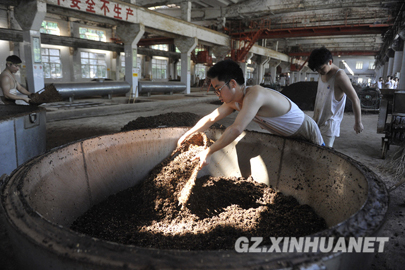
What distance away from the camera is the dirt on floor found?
1583 millimetres

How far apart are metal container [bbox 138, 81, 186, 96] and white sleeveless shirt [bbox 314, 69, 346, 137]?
9.99 meters

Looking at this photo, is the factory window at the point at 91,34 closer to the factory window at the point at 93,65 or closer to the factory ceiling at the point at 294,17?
the factory window at the point at 93,65

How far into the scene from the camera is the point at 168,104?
10.1 metres

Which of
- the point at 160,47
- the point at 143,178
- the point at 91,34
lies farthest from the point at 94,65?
the point at 143,178

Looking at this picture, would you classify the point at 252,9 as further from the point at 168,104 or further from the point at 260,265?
the point at 260,265

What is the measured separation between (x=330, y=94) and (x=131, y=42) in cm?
1006

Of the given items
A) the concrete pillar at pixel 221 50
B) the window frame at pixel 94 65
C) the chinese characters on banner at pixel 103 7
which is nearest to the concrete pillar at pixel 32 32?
the chinese characters on banner at pixel 103 7

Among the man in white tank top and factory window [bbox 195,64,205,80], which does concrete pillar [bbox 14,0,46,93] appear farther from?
factory window [bbox 195,64,205,80]

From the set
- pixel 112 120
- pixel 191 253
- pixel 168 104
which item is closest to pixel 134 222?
pixel 191 253

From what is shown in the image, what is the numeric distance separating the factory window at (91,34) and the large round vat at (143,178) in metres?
19.3

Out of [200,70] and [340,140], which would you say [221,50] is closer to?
[200,70]

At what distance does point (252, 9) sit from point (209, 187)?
14.1 meters

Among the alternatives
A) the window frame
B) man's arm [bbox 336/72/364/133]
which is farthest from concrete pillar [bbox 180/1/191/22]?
man's arm [bbox 336/72/364/133]

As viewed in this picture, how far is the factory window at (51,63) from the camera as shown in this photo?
16.1 meters
